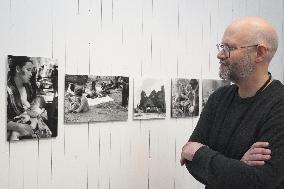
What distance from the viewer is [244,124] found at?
56.2 inches

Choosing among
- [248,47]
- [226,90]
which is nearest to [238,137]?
[226,90]

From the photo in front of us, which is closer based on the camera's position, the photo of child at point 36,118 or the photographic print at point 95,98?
the photo of child at point 36,118

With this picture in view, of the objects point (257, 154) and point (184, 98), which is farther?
point (184, 98)

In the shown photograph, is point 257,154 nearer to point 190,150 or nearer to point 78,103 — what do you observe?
point 190,150

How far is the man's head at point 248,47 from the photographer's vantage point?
4.75ft

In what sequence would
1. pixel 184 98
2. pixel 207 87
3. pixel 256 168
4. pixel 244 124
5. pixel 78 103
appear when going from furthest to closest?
1. pixel 207 87
2. pixel 184 98
3. pixel 78 103
4. pixel 244 124
5. pixel 256 168

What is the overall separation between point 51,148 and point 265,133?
99 cm

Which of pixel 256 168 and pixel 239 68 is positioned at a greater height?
pixel 239 68

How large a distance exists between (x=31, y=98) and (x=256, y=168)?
103cm

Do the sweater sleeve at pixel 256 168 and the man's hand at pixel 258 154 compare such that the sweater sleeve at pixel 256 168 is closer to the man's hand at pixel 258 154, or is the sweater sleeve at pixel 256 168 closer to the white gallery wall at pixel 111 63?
the man's hand at pixel 258 154

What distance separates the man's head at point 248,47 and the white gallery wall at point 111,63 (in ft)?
1.74

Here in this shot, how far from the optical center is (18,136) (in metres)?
1.44

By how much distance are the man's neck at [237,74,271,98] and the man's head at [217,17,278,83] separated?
19 mm

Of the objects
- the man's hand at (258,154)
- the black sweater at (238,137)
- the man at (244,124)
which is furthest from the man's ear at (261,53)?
the man's hand at (258,154)
